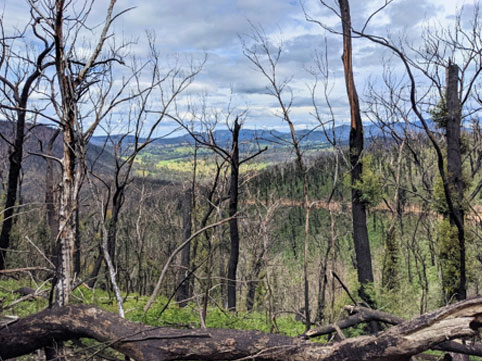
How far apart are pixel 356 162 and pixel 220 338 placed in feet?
21.3

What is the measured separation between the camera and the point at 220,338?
409 centimetres

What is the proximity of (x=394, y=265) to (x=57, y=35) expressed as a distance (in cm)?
1608

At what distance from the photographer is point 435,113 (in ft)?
40.7

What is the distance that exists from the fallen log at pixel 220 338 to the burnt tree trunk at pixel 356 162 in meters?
6.15

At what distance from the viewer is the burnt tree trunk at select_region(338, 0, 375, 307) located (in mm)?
9414

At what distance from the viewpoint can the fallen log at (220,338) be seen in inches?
133

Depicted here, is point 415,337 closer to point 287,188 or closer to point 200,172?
point 200,172

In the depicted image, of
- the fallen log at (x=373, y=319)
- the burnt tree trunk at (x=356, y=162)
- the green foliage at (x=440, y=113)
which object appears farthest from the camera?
the green foliage at (x=440, y=113)

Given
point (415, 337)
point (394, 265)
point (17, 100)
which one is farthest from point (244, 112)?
point (394, 265)

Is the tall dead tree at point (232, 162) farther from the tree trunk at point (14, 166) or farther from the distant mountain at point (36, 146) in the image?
the tree trunk at point (14, 166)

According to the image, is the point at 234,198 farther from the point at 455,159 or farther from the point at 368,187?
the point at 455,159

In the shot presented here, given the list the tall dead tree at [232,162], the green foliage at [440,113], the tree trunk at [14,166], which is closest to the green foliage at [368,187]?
the tall dead tree at [232,162]

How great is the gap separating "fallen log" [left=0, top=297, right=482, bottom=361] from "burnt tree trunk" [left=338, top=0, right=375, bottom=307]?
20.2ft

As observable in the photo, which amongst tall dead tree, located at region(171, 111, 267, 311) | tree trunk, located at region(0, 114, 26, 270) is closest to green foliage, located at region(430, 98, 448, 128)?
tall dead tree, located at region(171, 111, 267, 311)
